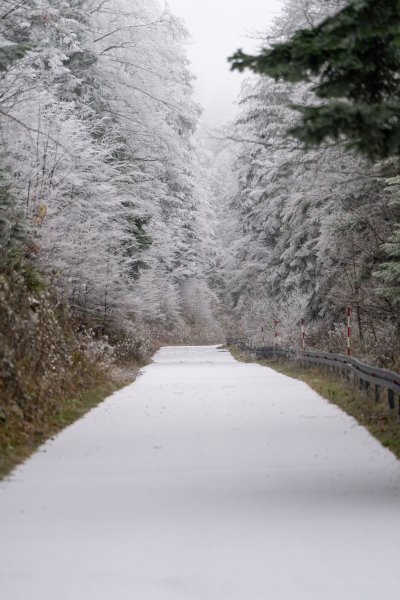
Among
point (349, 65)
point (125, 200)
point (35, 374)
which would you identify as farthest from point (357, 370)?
point (125, 200)

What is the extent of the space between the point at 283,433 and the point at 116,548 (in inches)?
261

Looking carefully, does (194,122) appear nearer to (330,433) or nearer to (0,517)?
(330,433)

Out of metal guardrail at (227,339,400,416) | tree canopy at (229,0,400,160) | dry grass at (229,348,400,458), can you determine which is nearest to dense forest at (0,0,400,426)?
metal guardrail at (227,339,400,416)

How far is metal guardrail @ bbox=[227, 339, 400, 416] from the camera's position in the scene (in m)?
14.2

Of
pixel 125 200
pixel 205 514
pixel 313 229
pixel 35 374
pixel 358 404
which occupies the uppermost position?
pixel 125 200

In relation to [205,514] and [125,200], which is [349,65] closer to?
[205,514]

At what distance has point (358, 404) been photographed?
54.1 ft

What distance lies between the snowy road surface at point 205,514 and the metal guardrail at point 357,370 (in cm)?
85

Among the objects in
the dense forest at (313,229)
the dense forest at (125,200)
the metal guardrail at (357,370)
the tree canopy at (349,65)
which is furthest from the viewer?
the dense forest at (313,229)

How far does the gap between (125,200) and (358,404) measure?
14547 mm

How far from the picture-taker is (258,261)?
1969 inches

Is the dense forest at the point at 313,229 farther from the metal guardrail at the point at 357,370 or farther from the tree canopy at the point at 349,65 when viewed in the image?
the metal guardrail at the point at 357,370

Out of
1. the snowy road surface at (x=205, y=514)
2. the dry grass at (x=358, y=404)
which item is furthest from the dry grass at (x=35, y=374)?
the dry grass at (x=358, y=404)

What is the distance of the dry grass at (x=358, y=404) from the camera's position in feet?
41.5
